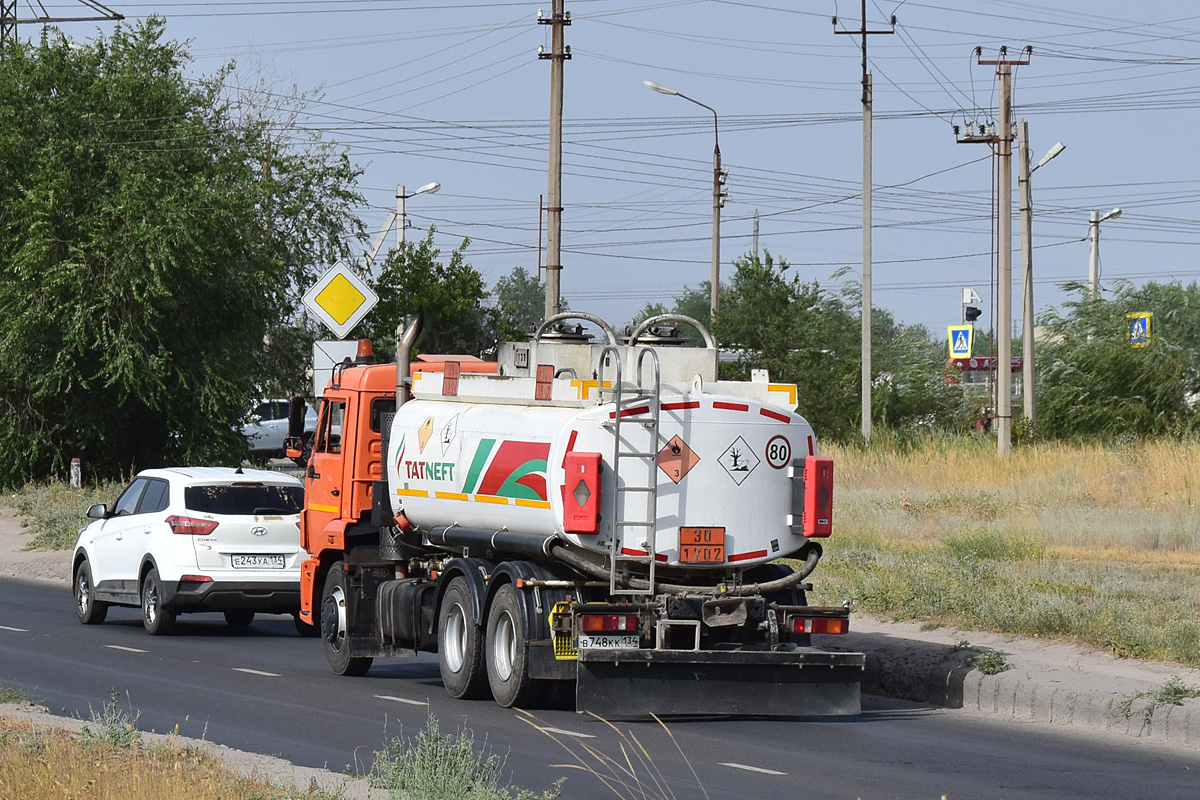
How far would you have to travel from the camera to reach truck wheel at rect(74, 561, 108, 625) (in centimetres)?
1900

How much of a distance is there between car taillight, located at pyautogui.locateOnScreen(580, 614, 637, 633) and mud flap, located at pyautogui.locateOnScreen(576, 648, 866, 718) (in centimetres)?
21

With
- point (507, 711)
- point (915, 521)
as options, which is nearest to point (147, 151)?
point (915, 521)

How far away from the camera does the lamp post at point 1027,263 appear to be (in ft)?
139

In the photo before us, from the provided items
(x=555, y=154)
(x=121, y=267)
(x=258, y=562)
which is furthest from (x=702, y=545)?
(x=121, y=267)

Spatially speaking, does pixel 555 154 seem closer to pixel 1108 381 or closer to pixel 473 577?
pixel 473 577

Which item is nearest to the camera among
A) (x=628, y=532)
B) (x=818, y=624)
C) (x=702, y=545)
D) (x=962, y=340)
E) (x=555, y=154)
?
(x=628, y=532)

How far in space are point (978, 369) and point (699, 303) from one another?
109 m

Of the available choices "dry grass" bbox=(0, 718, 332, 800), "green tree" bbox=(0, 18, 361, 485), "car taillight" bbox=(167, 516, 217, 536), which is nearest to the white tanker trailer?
"dry grass" bbox=(0, 718, 332, 800)

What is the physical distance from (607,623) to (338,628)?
4.06 meters

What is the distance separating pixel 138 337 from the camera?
115 feet

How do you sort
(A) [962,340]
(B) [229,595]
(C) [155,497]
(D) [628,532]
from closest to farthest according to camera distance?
(D) [628,532]
(B) [229,595]
(C) [155,497]
(A) [962,340]

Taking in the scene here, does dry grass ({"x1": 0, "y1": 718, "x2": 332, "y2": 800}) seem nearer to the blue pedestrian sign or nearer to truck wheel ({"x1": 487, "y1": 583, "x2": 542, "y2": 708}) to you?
truck wheel ({"x1": 487, "y1": 583, "x2": 542, "y2": 708})

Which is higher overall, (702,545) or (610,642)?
(702,545)

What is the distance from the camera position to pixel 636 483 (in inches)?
477
